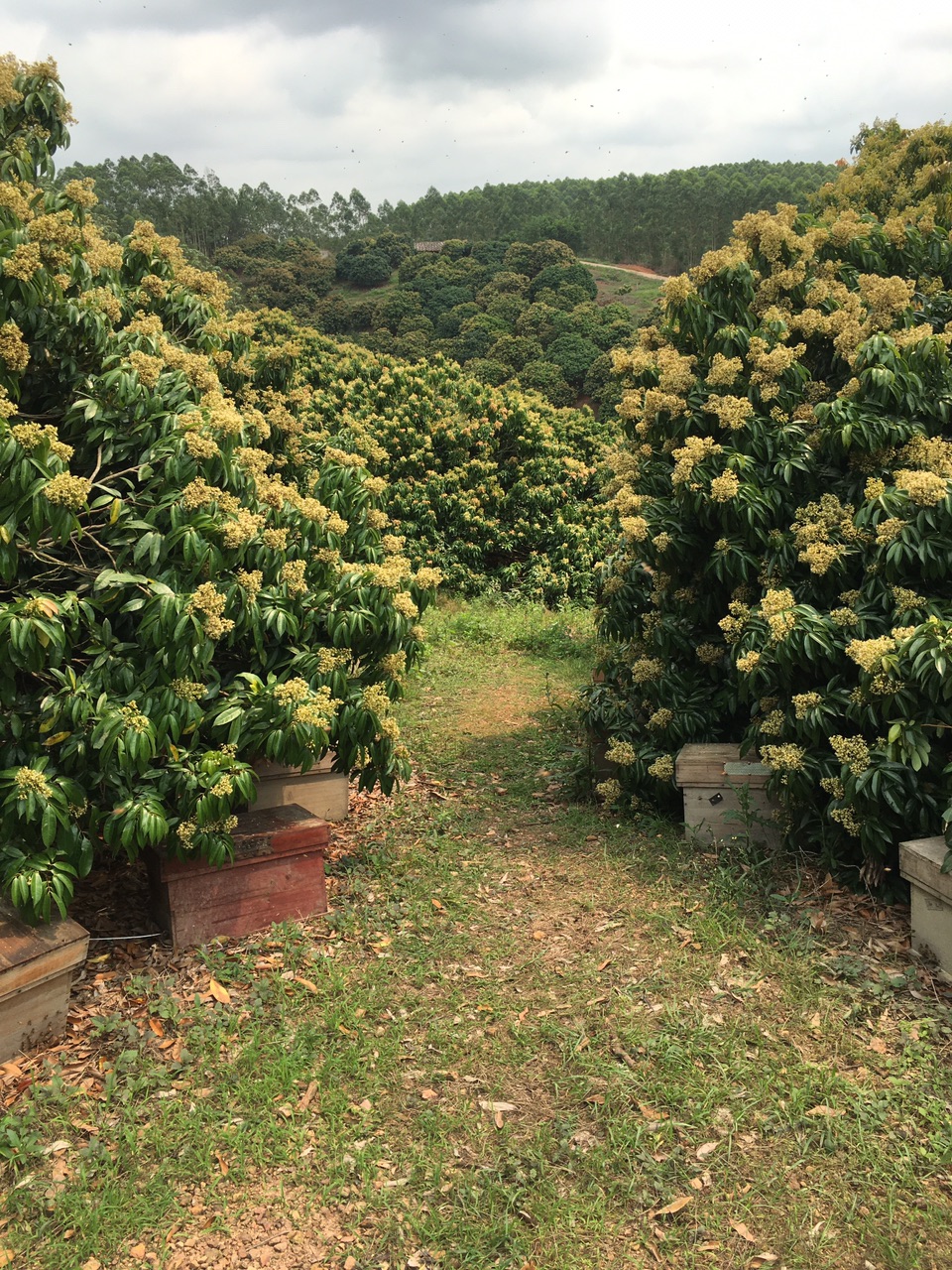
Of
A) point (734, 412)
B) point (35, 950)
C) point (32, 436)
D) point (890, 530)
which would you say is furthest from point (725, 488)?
point (35, 950)

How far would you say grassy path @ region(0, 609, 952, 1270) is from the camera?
261 cm

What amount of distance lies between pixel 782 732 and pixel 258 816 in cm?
250

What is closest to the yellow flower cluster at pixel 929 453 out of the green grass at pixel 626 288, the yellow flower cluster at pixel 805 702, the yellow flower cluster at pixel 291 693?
the yellow flower cluster at pixel 805 702

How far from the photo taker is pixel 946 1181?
267 cm

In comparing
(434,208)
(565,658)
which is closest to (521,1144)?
(565,658)

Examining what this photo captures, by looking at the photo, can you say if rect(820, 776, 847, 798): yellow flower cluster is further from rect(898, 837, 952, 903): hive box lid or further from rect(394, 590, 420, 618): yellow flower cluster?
rect(394, 590, 420, 618): yellow flower cluster

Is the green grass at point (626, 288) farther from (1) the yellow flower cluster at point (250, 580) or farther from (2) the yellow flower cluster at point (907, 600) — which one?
(1) the yellow flower cluster at point (250, 580)

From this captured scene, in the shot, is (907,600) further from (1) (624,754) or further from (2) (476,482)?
(2) (476,482)

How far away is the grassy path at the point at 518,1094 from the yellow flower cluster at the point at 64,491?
76.3 inches

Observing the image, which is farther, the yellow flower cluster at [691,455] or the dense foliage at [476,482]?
the dense foliage at [476,482]

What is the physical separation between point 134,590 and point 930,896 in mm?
3378

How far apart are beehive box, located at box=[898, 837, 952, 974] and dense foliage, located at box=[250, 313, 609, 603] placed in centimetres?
899

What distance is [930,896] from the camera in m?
3.59

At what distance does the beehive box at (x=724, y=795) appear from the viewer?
15.2 feet
